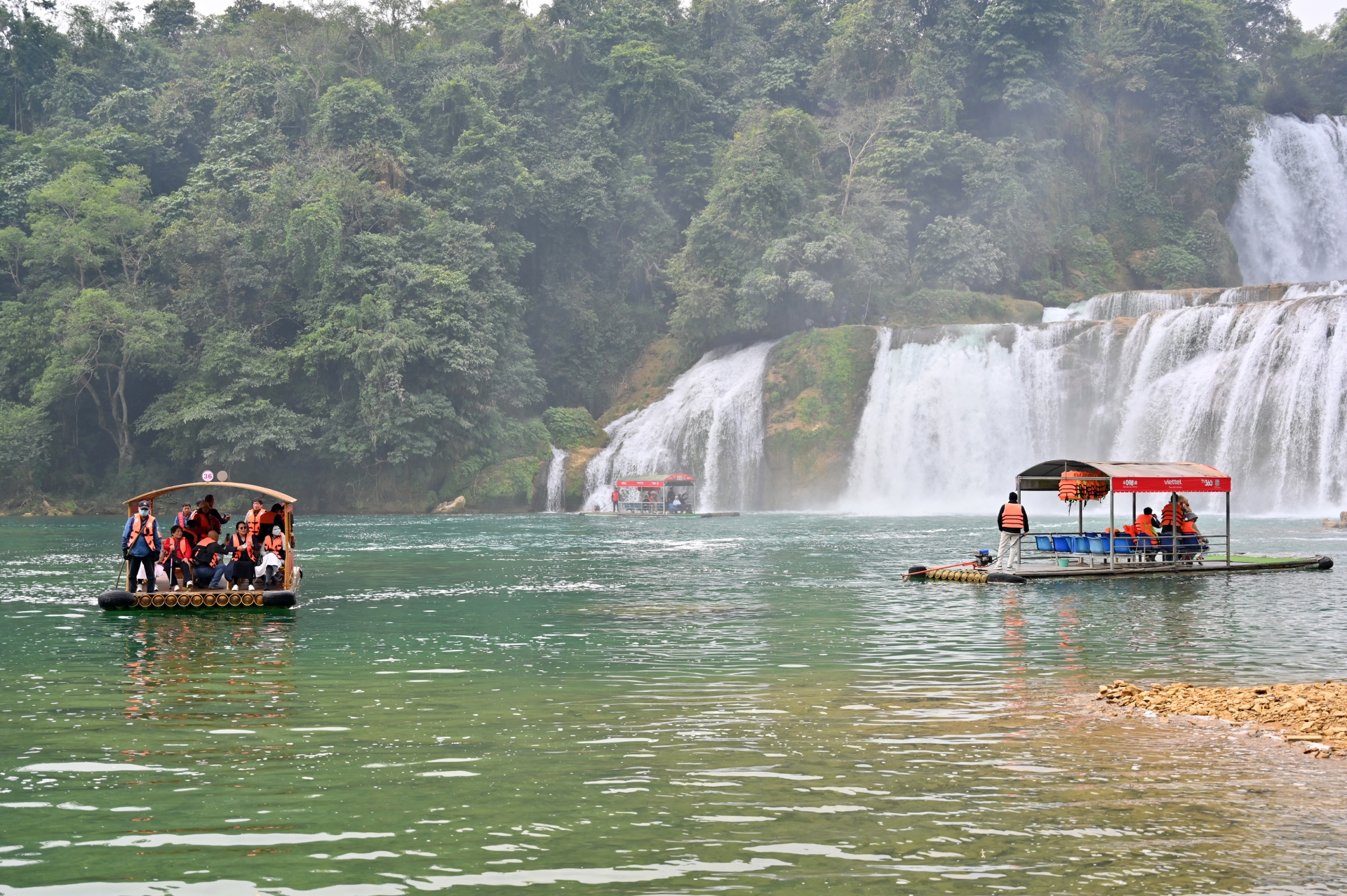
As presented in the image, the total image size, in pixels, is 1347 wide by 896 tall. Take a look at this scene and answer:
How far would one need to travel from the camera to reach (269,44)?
75.2 m

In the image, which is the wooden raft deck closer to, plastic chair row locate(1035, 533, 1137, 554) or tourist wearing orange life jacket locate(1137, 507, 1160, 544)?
plastic chair row locate(1035, 533, 1137, 554)

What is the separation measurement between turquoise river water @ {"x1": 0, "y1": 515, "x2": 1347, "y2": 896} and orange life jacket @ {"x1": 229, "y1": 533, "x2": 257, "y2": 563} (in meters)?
1.09

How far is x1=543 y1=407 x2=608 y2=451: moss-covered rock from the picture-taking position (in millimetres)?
66750

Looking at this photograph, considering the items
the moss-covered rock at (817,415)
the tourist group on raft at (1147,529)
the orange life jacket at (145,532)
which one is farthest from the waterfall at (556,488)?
the orange life jacket at (145,532)

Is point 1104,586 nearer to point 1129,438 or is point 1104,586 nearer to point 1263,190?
point 1129,438

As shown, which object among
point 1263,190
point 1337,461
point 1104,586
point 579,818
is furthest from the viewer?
point 1263,190

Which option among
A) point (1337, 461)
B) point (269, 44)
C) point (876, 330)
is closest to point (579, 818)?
point (1337, 461)

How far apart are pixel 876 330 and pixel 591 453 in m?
15.3

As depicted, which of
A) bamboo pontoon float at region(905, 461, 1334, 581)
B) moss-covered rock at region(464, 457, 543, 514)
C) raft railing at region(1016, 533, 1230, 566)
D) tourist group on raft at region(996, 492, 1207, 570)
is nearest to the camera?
tourist group on raft at region(996, 492, 1207, 570)

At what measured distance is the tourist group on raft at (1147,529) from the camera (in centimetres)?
2431

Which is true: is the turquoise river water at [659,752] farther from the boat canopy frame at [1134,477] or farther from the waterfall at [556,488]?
the waterfall at [556,488]

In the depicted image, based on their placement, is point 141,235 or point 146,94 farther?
point 146,94

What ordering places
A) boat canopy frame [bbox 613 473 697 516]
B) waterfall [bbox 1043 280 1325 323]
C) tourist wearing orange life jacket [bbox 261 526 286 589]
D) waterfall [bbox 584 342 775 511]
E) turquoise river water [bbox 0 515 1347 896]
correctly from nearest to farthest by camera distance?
turquoise river water [bbox 0 515 1347 896], tourist wearing orange life jacket [bbox 261 526 286 589], waterfall [bbox 1043 280 1325 323], boat canopy frame [bbox 613 473 697 516], waterfall [bbox 584 342 775 511]

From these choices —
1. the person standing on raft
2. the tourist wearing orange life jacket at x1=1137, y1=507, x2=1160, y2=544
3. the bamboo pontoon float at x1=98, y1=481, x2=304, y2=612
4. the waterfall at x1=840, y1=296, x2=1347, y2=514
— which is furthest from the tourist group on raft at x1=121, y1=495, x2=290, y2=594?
the waterfall at x1=840, y1=296, x2=1347, y2=514
